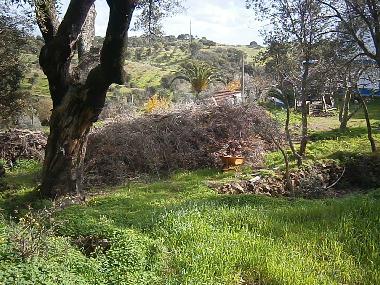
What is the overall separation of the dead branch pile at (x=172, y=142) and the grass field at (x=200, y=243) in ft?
12.2

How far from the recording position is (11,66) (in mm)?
12680

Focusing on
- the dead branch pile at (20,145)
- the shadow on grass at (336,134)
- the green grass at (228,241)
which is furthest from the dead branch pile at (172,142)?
the green grass at (228,241)

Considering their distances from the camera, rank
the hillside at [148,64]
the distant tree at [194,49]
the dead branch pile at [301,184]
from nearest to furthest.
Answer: the dead branch pile at [301,184]
the hillside at [148,64]
the distant tree at [194,49]

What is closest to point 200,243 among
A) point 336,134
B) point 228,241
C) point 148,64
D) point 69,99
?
point 228,241

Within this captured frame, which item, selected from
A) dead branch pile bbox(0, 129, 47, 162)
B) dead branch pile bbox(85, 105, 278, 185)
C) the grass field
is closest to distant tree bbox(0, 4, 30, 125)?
dead branch pile bbox(0, 129, 47, 162)

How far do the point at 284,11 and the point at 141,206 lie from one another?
7.56 meters

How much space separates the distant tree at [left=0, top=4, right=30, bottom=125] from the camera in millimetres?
11102

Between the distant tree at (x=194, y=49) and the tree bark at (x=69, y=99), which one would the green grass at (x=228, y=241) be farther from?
the distant tree at (x=194, y=49)

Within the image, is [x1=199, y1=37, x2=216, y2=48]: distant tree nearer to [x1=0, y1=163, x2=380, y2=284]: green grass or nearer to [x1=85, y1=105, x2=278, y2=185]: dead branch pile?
[x1=85, y1=105, x2=278, y2=185]: dead branch pile

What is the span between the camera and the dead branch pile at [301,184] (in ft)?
36.0

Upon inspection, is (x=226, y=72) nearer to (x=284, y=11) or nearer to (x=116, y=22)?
(x=284, y=11)

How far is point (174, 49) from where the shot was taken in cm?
5506

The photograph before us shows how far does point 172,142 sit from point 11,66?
5.15 metres

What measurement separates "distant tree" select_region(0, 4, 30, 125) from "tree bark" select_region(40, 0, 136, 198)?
253 cm
